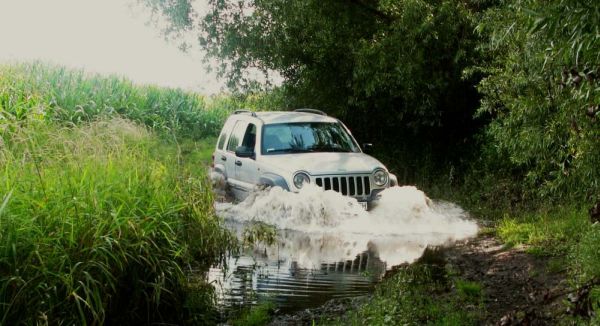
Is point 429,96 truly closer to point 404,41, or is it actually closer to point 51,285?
point 404,41

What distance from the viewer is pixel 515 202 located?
→ 46.5 ft

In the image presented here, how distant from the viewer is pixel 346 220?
11.7m

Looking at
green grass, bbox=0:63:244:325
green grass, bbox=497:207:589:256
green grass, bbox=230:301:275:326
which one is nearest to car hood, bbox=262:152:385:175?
green grass, bbox=497:207:589:256

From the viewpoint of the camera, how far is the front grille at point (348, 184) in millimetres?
11680

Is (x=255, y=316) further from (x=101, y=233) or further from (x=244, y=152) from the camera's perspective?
(x=244, y=152)

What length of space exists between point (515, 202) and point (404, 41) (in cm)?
413

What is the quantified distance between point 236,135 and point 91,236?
7939 mm

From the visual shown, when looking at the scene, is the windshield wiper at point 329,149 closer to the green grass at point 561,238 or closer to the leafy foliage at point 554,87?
the leafy foliage at point 554,87

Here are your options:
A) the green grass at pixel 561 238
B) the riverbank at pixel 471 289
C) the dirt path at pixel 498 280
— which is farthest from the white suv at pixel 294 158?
the green grass at pixel 561 238

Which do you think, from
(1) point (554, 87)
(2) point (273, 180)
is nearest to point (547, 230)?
(1) point (554, 87)

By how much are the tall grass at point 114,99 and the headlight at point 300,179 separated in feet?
28.1

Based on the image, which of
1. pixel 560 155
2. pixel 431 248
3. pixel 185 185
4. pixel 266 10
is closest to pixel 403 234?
pixel 431 248

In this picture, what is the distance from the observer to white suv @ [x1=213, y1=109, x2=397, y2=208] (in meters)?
11.8

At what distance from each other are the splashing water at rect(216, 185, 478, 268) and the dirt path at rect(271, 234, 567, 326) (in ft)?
2.77
